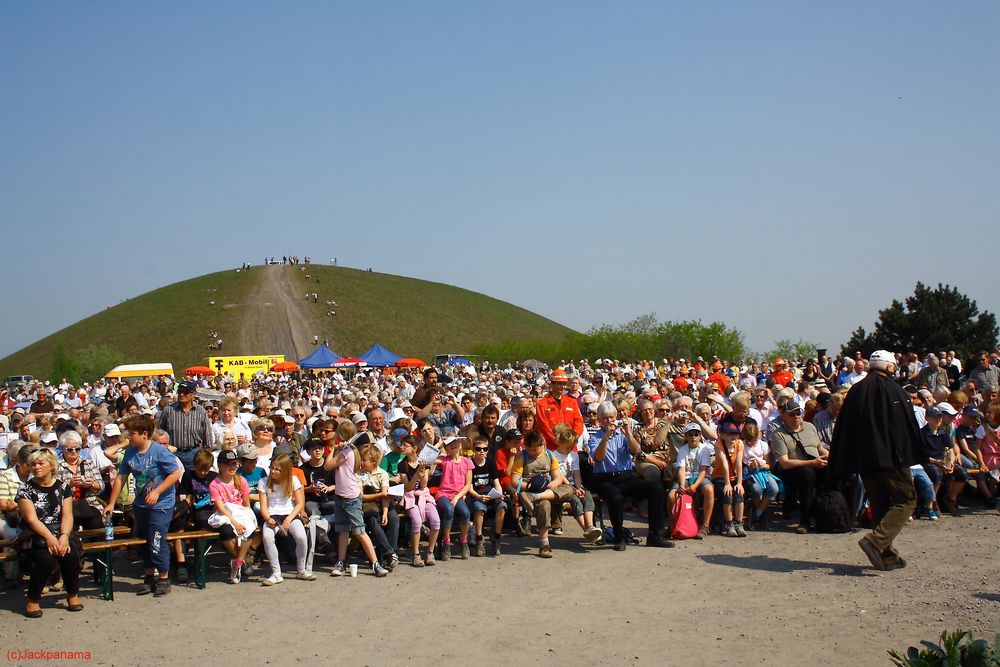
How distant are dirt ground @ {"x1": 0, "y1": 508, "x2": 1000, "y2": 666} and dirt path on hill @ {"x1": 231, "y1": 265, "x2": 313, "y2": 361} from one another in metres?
83.3

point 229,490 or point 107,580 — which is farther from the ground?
point 229,490

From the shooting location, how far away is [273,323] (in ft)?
327

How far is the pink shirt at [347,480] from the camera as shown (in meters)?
8.24

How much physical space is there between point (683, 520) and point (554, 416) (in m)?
2.06

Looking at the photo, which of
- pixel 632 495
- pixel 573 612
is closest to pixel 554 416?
pixel 632 495

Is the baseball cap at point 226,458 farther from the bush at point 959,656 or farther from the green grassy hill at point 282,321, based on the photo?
the green grassy hill at point 282,321

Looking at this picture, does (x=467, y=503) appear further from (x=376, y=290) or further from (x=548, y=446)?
A: (x=376, y=290)

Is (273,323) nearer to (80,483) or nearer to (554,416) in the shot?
(554,416)

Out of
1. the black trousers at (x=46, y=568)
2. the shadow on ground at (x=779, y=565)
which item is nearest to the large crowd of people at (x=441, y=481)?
the black trousers at (x=46, y=568)

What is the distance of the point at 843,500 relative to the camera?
9.21m

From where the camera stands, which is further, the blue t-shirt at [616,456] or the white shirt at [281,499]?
the blue t-shirt at [616,456]

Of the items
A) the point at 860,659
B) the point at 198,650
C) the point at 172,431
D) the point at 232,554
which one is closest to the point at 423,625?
the point at 198,650

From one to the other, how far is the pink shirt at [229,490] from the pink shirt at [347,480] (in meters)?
0.93

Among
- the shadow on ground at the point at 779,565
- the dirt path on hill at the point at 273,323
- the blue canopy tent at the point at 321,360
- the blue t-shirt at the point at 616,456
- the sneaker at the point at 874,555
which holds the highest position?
the dirt path on hill at the point at 273,323
